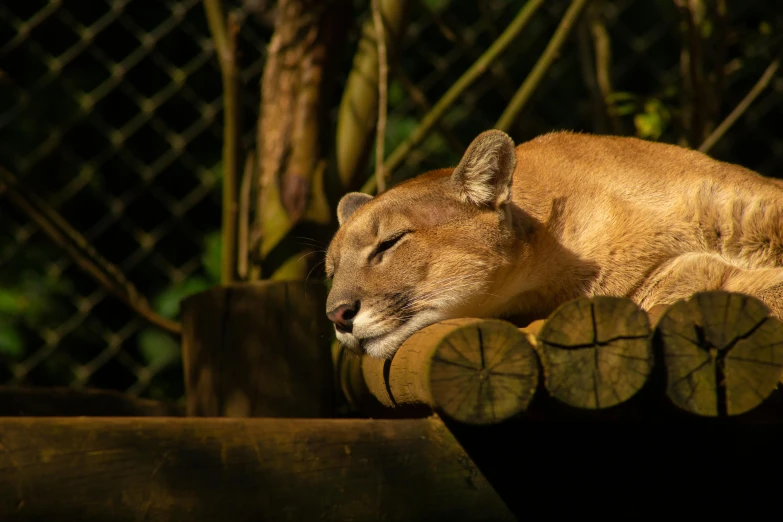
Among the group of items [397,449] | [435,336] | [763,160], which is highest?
[435,336]

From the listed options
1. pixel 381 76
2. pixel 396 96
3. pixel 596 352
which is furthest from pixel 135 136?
pixel 596 352

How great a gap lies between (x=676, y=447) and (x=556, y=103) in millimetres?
3518

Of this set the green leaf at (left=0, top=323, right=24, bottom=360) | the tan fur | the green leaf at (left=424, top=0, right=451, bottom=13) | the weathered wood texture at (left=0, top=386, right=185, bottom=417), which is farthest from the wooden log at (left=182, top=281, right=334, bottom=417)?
the green leaf at (left=424, top=0, right=451, bottom=13)

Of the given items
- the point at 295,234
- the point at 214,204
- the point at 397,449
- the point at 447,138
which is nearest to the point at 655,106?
the point at 447,138

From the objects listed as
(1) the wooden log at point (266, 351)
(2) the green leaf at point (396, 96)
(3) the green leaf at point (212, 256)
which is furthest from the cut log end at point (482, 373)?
(2) the green leaf at point (396, 96)

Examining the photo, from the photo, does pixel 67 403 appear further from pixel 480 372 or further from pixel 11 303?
pixel 480 372

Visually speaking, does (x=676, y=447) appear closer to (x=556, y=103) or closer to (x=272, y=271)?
(x=272, y=271)

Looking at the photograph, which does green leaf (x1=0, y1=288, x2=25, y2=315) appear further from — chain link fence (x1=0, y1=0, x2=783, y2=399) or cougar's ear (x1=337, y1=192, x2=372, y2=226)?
cougar's ear (x1=337, y1=192, x2=372, y2=226)

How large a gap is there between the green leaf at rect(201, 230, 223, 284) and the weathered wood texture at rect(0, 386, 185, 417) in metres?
1.43

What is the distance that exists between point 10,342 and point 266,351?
7.32 ft

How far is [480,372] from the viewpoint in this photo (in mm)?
1882

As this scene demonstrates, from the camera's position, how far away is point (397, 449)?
1975 millimetres

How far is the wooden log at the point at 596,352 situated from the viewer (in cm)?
191

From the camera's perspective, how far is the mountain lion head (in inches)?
107
